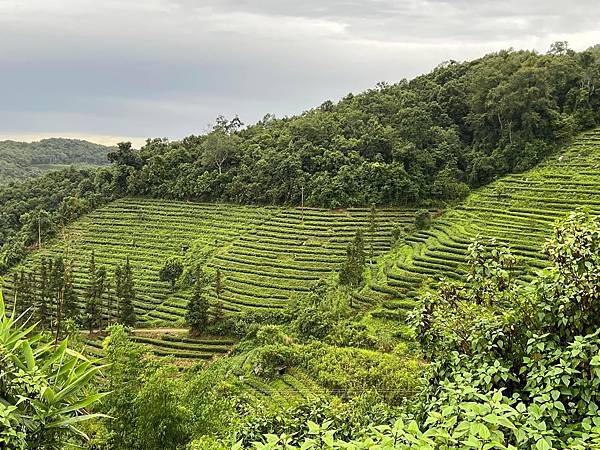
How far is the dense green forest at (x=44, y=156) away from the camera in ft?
290

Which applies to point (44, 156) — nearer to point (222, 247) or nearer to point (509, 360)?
point (222, 247)

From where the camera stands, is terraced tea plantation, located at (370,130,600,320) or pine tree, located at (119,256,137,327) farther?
pine tree, located at (119,256,137,327)

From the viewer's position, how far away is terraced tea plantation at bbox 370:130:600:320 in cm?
2441

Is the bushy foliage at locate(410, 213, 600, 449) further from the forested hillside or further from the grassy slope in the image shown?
the forested hillside

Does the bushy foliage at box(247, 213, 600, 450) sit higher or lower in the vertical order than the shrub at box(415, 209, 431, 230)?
higher

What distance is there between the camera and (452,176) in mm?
36344

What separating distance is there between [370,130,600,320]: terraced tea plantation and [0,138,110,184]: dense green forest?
74137 mm

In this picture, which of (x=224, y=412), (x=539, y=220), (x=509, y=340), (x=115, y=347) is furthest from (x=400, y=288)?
(x=509, y=340)

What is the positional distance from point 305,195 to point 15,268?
22543 millimetres

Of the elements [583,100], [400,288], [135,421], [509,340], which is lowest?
[400,288]

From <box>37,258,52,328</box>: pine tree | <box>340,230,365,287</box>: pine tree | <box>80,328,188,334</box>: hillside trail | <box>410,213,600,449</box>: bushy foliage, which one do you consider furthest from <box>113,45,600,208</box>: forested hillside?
<box>410,213,600,449</box>: bushy foliage

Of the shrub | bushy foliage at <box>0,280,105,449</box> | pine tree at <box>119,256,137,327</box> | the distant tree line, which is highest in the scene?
the distant tree line

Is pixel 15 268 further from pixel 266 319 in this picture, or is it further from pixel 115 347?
pixel 115 347

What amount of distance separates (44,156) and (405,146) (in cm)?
9187
